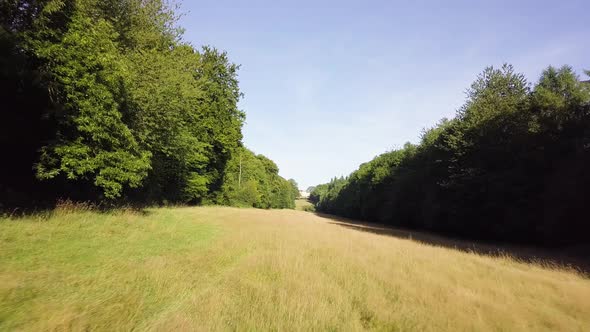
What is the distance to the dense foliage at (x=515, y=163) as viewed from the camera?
66.8 feet

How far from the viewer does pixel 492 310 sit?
6199 mm

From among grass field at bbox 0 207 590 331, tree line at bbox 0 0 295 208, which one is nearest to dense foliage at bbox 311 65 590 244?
grass field at bbox 0 207 590 331

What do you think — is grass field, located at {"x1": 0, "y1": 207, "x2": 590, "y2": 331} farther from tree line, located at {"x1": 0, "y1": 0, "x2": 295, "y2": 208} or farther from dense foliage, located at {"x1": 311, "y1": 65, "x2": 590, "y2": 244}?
dense foliage, located at {"x1": 311, "y1": 65, "x2": 590, "y2": 244}

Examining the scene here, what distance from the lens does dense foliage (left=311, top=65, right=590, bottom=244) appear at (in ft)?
66.8

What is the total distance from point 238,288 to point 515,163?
1097 inches

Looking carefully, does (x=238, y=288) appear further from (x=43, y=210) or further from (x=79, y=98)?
(x=79, y=98)

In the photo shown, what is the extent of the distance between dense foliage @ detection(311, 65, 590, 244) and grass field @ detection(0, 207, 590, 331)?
41.4 ft

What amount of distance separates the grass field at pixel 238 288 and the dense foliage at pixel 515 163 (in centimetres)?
1262

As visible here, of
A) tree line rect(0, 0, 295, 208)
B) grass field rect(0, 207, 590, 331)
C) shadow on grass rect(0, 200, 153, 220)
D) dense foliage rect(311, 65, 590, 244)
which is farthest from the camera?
dense foliage rect(311, 65, 590, 244)

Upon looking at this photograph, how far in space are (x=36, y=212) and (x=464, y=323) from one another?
13.9 m

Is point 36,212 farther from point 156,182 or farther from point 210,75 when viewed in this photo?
point 210,75

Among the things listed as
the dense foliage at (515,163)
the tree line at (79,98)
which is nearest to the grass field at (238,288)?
the tree line at (79,98)

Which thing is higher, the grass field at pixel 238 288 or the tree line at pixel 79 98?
the tree line at pixel 79 98

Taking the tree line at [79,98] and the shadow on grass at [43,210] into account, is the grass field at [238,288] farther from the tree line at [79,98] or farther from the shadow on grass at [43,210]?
the tree line at [79,98]
